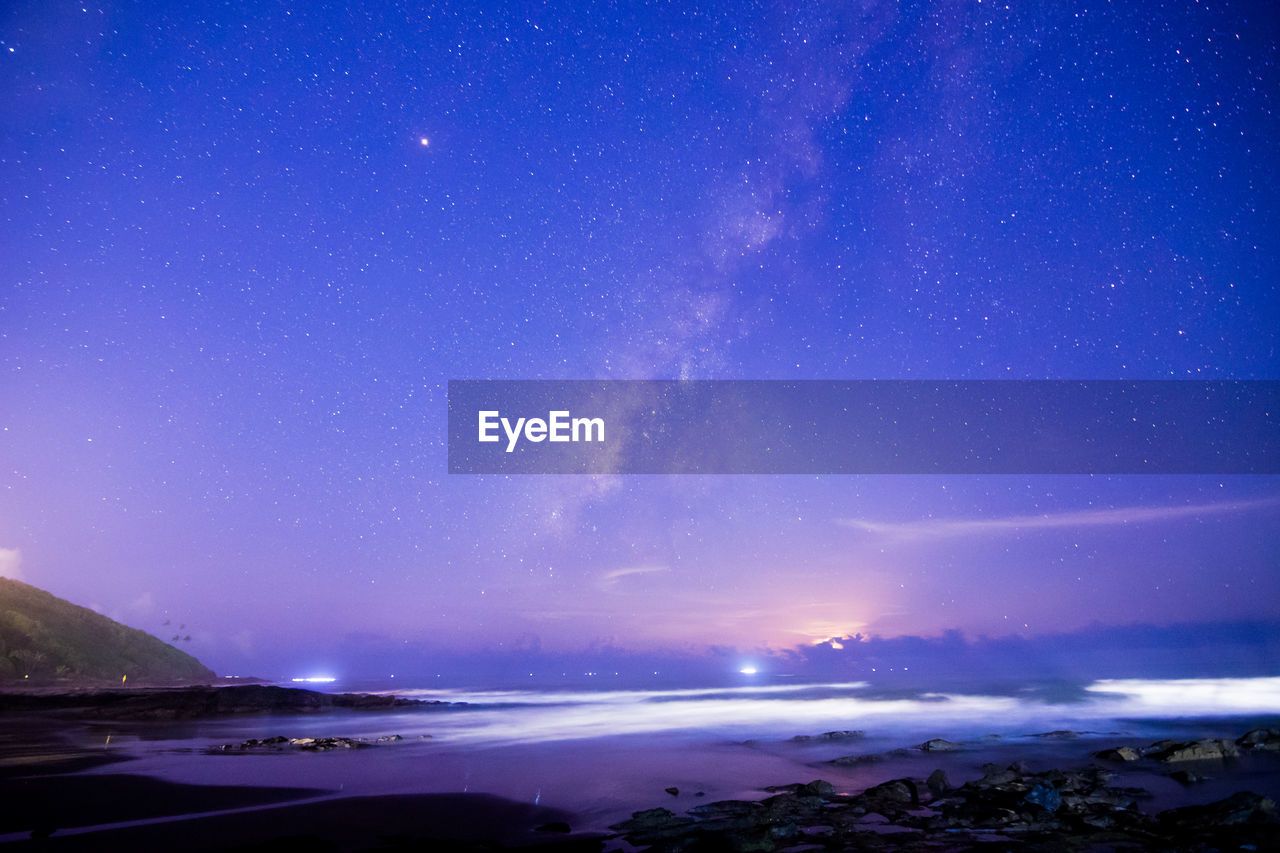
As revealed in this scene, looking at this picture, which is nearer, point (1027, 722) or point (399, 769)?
point (399, 769)

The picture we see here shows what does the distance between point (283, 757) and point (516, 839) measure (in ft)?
41.1

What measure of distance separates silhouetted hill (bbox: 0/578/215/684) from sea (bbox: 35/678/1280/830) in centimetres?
2866

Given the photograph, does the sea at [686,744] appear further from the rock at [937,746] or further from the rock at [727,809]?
the rock at [727,809]

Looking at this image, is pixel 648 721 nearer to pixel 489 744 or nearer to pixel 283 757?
pixel 489 744

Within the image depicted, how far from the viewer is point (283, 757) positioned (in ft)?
63.6

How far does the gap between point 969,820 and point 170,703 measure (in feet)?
114

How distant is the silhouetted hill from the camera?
45.8 m

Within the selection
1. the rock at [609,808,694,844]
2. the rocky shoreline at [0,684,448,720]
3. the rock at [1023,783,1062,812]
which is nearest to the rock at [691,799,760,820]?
the rock at [609,808,694,844]

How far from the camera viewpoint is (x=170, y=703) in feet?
99.8

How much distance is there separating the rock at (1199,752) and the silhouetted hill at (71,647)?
5999 centimetres

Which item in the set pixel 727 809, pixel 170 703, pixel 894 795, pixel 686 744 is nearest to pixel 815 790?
pixel 894 795

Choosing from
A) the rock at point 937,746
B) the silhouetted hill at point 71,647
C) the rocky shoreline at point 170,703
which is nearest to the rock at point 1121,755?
the rock at point 937,746

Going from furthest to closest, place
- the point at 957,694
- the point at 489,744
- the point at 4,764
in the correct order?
1. the point at 957,694
2. the point at 489,744
3. the point at 4,764

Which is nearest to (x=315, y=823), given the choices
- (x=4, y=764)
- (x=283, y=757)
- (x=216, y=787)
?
(x=216, y=787)
